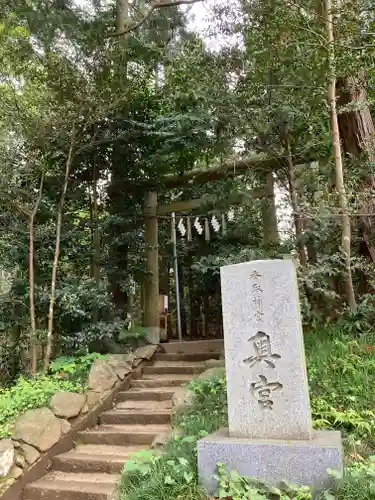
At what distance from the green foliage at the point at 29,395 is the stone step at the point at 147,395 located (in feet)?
1.99

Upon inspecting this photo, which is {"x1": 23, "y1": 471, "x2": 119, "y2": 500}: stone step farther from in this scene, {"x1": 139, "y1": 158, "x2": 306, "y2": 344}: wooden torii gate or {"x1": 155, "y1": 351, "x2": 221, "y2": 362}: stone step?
{"x1": 139, "y1": 158, "x2": 306, "y2": 344}: wooden torii gate

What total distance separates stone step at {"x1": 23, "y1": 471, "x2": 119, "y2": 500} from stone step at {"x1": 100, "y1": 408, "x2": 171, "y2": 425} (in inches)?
35.0

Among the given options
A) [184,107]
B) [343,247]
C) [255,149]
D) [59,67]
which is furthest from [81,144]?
[343,247]

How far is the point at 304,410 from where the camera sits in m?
3.06

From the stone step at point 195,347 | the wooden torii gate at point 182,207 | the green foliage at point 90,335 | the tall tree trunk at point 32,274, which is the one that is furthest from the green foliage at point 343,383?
the tall tree trunk at point 32,274

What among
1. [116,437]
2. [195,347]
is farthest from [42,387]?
[195,347]

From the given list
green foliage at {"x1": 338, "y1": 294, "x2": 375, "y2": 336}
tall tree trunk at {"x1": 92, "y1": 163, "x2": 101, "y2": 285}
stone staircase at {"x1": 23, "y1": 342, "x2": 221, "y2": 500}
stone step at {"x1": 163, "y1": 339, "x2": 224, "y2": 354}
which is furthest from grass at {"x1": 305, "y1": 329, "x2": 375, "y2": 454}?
tall tree trunk at {"x1": 92, "y1": 163, "x2": 101, "y2": 285}

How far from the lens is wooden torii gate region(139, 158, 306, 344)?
23.2 ft

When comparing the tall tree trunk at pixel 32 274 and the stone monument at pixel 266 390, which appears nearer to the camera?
the stone monument at pixel 266 390

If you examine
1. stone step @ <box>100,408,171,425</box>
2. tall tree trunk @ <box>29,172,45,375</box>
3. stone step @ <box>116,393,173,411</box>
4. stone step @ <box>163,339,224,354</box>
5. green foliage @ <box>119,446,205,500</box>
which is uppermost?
tall tree trunk @ <box>29,172,45,375</box>

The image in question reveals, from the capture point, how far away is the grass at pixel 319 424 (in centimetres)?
290

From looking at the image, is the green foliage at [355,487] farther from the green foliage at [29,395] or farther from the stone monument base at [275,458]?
the green foliage at [29,395]

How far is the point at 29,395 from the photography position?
4.84 meters

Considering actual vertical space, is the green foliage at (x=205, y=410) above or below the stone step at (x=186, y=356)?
below
